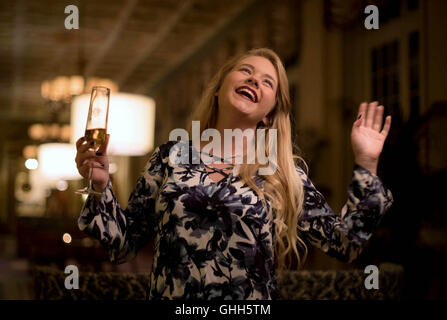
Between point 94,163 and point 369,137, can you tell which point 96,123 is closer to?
point 94,163

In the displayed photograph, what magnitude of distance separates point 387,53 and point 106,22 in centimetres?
486

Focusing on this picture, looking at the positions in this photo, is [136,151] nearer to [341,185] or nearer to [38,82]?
[341,185]

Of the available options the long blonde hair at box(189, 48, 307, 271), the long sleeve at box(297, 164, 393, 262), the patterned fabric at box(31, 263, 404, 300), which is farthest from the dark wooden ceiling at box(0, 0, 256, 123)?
the long sleeve at box(297, 164, 393, 262)

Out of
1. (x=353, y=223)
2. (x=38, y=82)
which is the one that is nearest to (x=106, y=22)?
(x=38, y=82)

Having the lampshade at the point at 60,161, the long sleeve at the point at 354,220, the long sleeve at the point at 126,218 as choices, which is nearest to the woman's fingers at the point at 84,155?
the long sleeve at the point at 126,218

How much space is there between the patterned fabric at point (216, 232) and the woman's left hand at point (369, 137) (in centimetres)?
3

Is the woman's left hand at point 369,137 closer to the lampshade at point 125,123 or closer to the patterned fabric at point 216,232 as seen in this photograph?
the patterned fabric at point 216,232

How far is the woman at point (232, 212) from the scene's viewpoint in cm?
131

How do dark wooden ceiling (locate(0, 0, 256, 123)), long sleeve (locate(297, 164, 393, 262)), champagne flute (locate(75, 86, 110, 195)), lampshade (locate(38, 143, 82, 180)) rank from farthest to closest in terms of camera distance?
dark wooden ceiling (locate(0, 0, 256, 123))
lampshade (locate(38, 143, 82, 180))
champagne flute (locate(75, 86, 110, 195))
long sleeve (locate(297, 164, 393, 262))

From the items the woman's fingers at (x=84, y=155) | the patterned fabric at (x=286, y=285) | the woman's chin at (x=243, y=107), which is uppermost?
the woman's chin at (x=243, y=107)

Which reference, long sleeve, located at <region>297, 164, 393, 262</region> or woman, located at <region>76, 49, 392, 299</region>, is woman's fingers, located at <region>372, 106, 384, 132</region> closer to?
woman, located at <region>76, 49, 392, 299</region>

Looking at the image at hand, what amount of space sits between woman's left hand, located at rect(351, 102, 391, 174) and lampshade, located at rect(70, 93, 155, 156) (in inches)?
Answer: 74.0

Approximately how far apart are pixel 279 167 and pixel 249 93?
0.75ft

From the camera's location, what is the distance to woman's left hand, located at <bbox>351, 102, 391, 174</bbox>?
1.29 m
